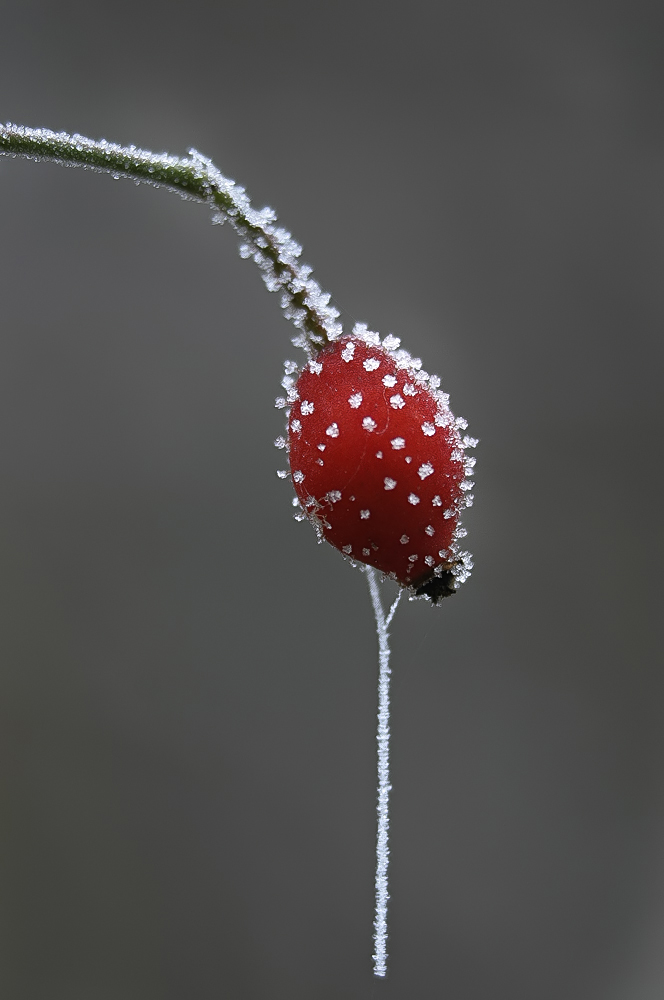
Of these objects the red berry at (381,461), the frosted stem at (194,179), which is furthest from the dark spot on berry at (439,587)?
the frosted stem at (194,179)

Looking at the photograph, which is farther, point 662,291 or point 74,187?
point 662,291

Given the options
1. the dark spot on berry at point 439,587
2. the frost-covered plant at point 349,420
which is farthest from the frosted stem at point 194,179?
the dark spot on berry at point 439,587

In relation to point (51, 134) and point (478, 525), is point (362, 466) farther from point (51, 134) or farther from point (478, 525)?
point (478, 525)

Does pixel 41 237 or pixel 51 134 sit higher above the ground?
pixel 41 237

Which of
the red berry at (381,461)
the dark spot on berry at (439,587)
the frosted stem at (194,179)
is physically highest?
the frosted stem at (194,179)

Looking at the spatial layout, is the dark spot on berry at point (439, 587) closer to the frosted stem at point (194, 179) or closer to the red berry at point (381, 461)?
the red berry at point (381, 461)

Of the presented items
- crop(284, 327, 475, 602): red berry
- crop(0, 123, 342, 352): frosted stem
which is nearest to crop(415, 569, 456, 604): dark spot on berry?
crop(284, 327, 475, 602): red berry

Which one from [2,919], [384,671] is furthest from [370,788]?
[384,671]

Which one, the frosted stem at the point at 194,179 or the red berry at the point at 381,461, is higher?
the frosted stem at the point at 194,179
